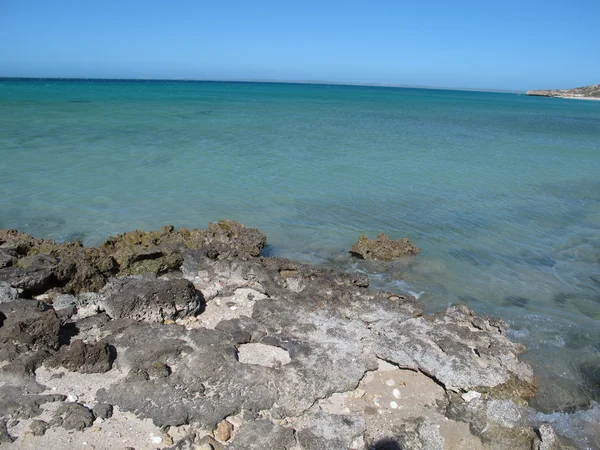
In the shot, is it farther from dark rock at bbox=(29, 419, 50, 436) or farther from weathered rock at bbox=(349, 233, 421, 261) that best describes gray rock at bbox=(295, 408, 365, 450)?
weathered rock at bbox=(349, 233, 421, 261)

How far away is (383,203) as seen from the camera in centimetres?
1366

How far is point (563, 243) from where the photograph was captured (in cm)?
1142

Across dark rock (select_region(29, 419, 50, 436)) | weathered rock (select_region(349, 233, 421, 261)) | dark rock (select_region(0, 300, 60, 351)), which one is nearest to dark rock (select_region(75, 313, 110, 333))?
dark rock (select_region(0, 300, 60, 351))

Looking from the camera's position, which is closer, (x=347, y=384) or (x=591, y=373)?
(x=347, y=384)

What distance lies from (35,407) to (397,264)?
6.45m

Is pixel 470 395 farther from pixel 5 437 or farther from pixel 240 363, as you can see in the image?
pixel 5 437

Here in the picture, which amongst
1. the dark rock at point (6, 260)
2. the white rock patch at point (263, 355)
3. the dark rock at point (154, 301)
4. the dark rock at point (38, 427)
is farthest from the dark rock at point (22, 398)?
the dark rock at point (6, 260)

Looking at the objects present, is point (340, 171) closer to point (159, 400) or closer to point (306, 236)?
point (306, 236)

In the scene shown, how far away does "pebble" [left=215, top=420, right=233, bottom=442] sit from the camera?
4832mm

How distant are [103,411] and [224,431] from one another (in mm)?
1230

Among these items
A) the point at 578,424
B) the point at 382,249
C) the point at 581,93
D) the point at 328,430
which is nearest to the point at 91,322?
the point at 328,430

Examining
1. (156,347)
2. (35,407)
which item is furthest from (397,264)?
(35,407)

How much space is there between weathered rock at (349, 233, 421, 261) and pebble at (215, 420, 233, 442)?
205 inches

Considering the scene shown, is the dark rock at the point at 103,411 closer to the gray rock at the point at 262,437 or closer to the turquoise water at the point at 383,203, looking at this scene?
the gray rock at the point at 262,437
